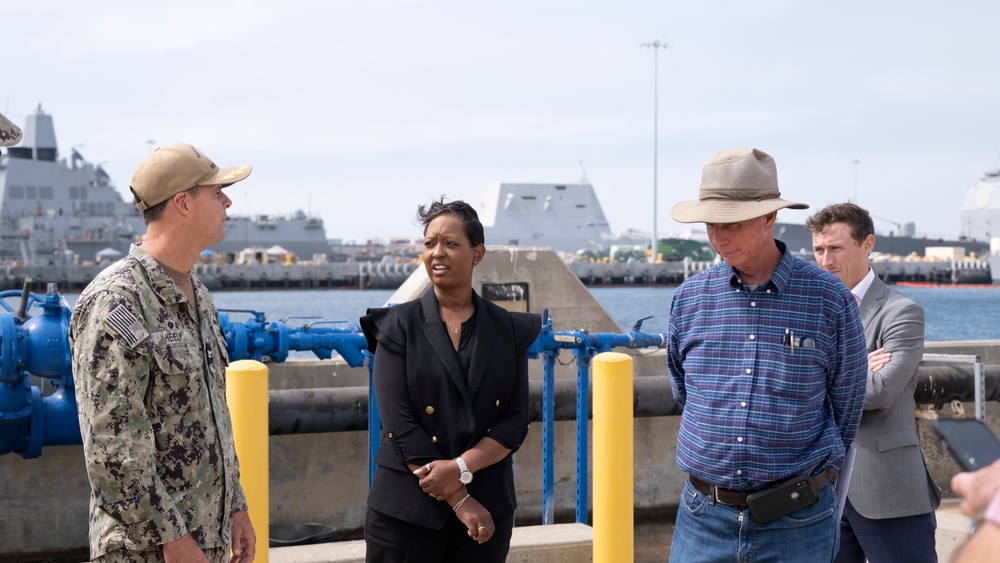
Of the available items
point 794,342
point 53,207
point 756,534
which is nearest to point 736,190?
point 794,342

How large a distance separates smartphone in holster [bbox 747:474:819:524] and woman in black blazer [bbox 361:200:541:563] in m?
0.85

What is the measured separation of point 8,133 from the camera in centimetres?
339

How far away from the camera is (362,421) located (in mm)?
6715

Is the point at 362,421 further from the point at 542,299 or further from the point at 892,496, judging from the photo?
the point at 892,496

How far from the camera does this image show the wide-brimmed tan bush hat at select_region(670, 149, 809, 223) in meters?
3.45

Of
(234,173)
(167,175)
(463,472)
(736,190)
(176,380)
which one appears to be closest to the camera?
(176,380)

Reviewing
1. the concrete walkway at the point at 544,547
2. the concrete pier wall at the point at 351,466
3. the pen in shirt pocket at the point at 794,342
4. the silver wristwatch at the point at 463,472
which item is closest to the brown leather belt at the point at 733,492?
the pen in shirt pocket at the point at 794,342

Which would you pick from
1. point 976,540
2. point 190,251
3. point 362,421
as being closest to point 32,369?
point 362,421

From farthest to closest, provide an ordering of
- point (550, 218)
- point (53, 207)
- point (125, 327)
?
1. point (550, 218)
2. point (53, 207)
3. point (125, 327)

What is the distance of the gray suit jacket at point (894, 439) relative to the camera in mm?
4039

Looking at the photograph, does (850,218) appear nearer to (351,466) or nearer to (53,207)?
(351,466)

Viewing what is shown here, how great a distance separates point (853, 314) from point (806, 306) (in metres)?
0.17

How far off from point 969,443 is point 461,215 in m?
2.42

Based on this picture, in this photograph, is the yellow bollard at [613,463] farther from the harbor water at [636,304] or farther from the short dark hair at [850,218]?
the harbor water at [636,304]
